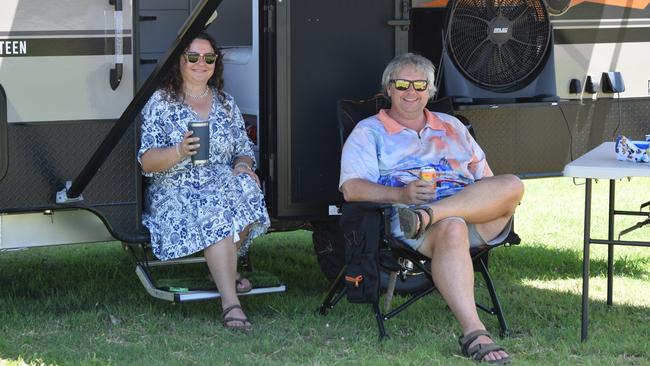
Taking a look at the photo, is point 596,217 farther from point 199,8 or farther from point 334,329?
point 199,8

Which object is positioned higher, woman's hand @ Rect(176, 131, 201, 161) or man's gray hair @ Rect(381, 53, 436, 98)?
man's gray hair @ Rect(381, 53, 436, 98)

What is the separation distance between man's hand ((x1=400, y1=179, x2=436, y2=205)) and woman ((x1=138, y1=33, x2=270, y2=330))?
0.68 m

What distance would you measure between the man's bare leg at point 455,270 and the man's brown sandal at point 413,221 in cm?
7

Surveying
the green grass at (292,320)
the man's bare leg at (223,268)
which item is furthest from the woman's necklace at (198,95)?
the green grass at (292,320)

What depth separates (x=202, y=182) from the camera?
4.62 metres

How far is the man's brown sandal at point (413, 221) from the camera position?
4.05m

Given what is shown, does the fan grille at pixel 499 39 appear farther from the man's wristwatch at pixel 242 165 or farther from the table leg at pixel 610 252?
the man's wristwatch at pixel 242 165

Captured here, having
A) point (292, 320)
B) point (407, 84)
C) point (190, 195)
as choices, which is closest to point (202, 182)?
point (190, 195)

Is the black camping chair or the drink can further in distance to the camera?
the black camping chair

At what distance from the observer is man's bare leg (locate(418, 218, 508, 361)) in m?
3.99

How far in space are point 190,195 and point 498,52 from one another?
1512mm

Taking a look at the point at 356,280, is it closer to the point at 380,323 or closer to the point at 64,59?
the point at 380,323

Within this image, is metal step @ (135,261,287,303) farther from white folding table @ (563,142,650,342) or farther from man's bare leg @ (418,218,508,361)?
white folding table @ (563,142,650,342)

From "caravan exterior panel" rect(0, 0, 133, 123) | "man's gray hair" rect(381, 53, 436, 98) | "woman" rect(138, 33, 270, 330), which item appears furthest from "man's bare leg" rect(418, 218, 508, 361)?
"caravan exterior panel" rect(0, 0, 133, 123)
